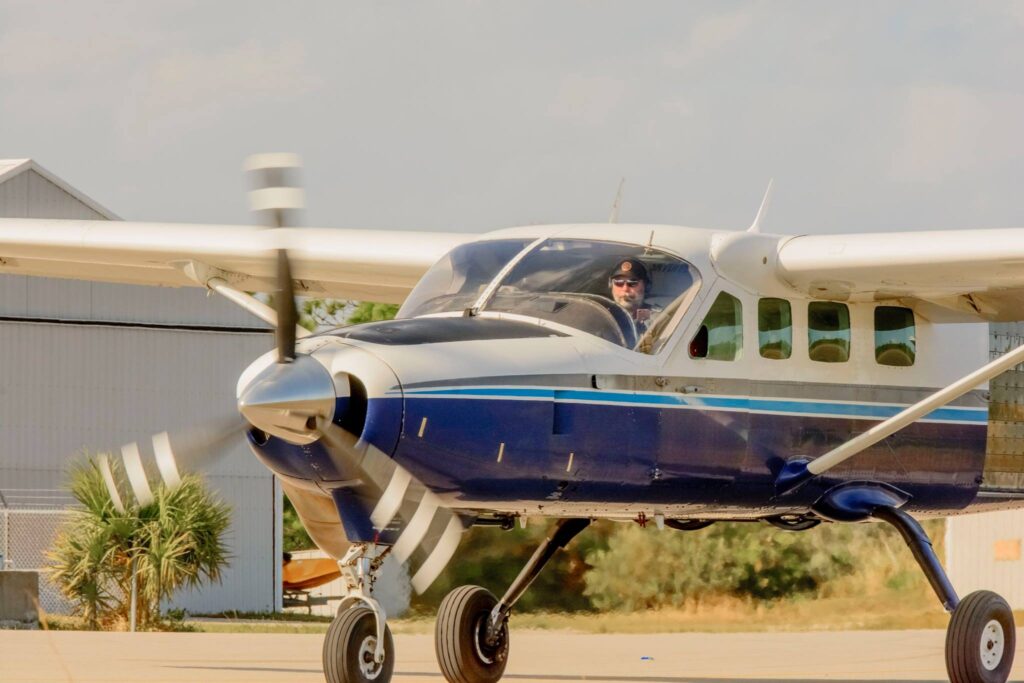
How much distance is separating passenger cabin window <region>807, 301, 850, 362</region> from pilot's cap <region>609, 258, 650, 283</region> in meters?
1.47

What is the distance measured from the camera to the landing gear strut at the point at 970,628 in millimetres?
11062

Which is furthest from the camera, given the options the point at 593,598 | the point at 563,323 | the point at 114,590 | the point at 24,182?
the point at 24,182

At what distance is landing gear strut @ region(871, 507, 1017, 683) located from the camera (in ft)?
Result: 36.3

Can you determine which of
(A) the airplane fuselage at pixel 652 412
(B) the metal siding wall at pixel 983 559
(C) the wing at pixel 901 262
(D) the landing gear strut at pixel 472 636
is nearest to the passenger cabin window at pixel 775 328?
(A) the airplane fuselage at pixel 652 412

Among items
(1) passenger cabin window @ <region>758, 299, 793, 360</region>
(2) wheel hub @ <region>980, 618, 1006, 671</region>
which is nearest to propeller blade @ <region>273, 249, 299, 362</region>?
(1) passenger cabin window @ <region>758, 299, 793, 360</region>

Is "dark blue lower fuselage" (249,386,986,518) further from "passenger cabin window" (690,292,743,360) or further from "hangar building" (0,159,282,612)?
"hangar building" (0,159,282,612)

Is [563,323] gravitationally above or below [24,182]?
below

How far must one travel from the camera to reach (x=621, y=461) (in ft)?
33.6

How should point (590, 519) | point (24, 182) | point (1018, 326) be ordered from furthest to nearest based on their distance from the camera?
1. point (24, 182)
2. point (1018, 326)
3. point (590, 519)

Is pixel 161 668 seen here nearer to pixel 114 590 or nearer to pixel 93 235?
pixel 93 235

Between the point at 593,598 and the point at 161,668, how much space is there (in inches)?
297

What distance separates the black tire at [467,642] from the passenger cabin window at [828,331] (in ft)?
9.15

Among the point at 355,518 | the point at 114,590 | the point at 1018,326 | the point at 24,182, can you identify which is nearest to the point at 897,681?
the point at 1018,326

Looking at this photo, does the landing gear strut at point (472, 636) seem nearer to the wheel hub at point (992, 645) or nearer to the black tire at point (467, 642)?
the black tire at point (467, 642)
